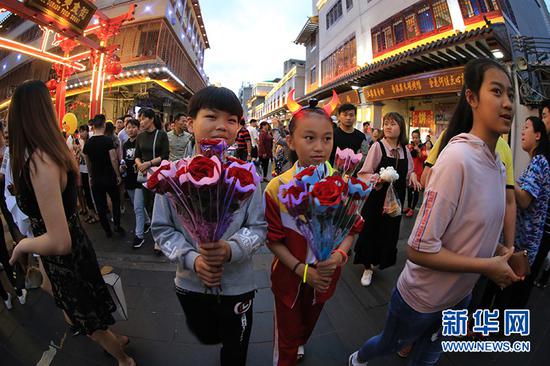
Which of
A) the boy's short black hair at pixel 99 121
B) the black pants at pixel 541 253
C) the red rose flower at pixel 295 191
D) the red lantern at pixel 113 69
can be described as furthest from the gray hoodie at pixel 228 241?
the red lantern at pixel 113 69

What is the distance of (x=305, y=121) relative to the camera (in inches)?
65.4

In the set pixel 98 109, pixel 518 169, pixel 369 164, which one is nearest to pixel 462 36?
pixel 518 169

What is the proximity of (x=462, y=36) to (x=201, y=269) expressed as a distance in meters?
8.46

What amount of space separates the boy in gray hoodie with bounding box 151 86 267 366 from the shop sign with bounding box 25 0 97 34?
8.55 metres

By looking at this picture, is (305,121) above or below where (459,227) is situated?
above

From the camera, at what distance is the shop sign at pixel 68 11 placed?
6770mm

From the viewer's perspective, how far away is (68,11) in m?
7.57

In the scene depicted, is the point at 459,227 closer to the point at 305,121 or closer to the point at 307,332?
the point at 305,121

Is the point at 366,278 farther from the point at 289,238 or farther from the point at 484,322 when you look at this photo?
the point at 289,238

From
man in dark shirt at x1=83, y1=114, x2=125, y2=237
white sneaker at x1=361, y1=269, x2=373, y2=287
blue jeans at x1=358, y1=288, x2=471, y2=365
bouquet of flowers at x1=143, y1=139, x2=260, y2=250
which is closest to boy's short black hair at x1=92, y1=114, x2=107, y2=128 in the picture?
man in dark shirt at x1=83, y1=114, x2=125, y2=237

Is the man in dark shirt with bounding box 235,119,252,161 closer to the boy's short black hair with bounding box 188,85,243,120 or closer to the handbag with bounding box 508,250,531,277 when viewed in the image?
the boy's short black hair with bounding box 188,85,243,120

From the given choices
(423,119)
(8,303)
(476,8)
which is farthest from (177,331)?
(423,119)

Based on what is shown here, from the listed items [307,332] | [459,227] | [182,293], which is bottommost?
[307,332]

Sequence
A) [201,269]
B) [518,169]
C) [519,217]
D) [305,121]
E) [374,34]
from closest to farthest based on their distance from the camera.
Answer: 1. [201,269]
2. [305,121]
3. [519,217]
4. [518,169]
5. [374,34]
